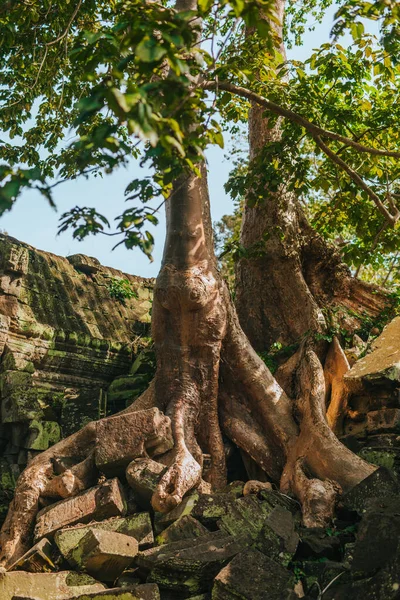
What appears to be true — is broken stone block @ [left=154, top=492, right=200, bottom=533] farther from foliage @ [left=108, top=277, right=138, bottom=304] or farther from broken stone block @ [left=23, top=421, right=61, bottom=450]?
foliage @ [left=108, top=277, right=138, bottom=304]

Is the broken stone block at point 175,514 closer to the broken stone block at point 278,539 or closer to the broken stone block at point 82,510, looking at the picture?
the broken stone block at point 82,510

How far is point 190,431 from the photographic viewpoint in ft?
19.9

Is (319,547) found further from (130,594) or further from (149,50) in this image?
(149,50)

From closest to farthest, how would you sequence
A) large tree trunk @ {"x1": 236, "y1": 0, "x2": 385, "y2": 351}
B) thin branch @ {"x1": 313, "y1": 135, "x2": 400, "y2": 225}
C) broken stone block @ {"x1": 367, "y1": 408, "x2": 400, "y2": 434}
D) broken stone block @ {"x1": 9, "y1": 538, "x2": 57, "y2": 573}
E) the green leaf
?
the green leaf
broken stone block @ {"x1": 9, "y1": 538, "x2": 57, "y2": 573}
broken stone block @ {"x1": 367, "y1": 408, "x2": 400, "y2": 434}
thin branch @ {"x1": 313, "y1": 135, "x2": 400, "y2": 225}
large tree trunk @ {"x1": 236, "y1": 0, "x2": 385, "y2": 351}

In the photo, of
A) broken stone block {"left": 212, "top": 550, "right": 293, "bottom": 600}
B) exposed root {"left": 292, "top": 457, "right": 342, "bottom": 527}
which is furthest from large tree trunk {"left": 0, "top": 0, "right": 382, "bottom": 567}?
broken stone block {"left": 212, "top": 550, "right": 293, "bottom": 600}

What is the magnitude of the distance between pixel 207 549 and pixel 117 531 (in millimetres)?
834

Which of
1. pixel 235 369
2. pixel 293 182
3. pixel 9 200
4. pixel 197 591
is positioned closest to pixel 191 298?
pixel 235 369

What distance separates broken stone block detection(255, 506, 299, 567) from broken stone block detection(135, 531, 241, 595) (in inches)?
9.9

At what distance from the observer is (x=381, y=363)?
629 cm

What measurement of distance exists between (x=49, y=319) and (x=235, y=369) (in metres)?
2.31

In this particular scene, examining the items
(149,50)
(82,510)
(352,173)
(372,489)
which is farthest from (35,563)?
(352,173)

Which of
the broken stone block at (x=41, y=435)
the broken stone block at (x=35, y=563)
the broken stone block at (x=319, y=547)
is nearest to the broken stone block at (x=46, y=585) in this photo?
the broken stone block at (x=35, y=563)

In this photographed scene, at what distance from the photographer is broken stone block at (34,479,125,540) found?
16.2ft

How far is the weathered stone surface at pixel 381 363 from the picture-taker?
19.9ft
